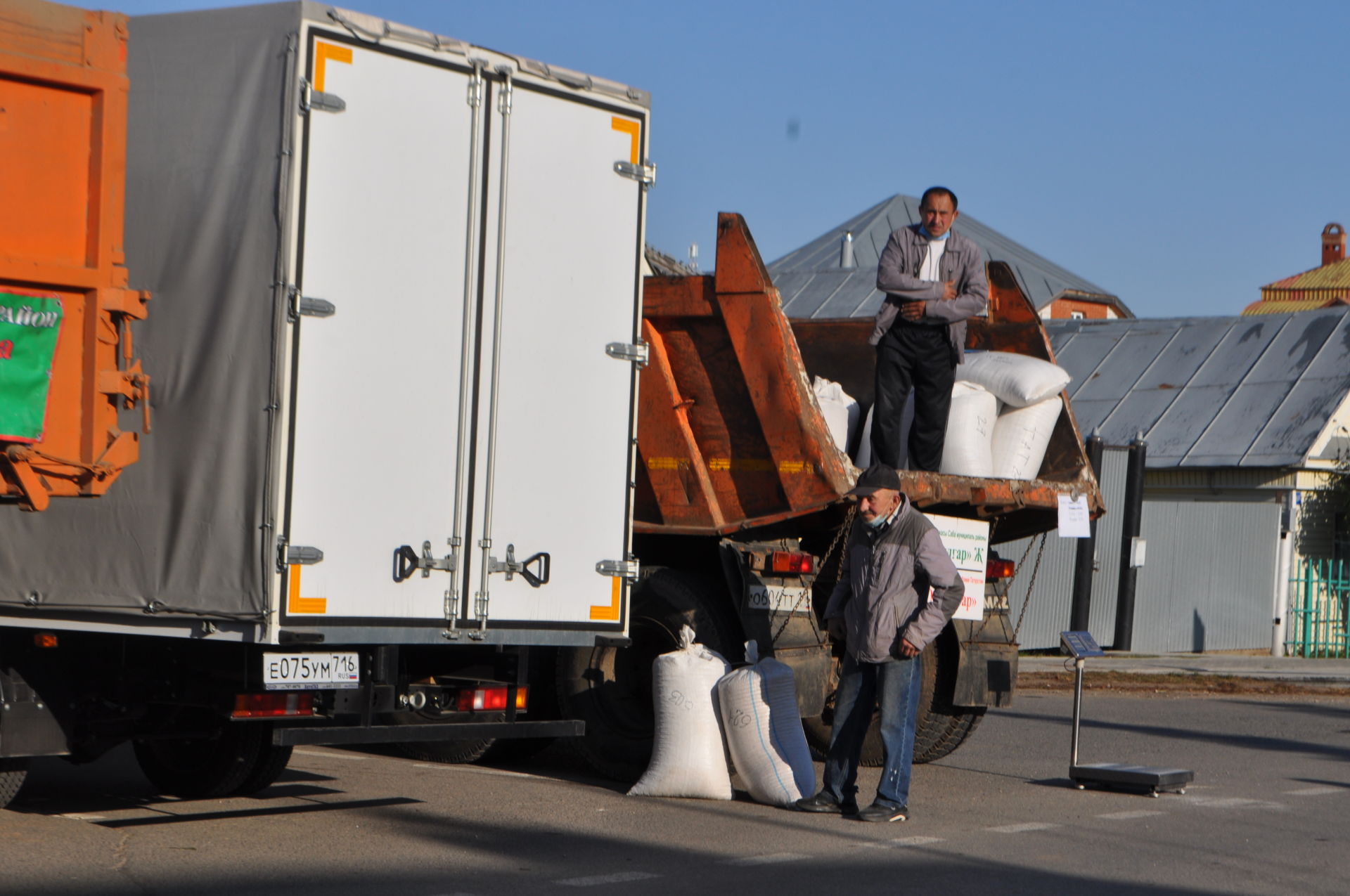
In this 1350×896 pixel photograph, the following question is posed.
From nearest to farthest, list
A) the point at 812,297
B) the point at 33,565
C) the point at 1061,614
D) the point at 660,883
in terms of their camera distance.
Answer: the point at 660,883 → the point at 33,565 → the point at 1061,614 → the point at 812,297

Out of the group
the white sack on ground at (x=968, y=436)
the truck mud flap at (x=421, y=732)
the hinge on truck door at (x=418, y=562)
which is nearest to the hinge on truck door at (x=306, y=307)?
the hinge on truck door at (x=418, y=562)

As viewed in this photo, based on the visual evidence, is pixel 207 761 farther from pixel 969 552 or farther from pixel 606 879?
pixel 969 552

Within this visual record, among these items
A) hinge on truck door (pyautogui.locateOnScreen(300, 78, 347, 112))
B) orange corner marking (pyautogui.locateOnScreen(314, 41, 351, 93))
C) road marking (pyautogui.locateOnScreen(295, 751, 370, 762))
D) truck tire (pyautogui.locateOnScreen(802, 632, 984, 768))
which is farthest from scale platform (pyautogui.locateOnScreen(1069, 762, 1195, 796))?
orange corner marking (pyautogui.locateOnScreen(314, 41, 351, 93))

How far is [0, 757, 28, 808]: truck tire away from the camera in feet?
24.1

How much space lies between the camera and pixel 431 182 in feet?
24.1

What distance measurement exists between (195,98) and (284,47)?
484mm

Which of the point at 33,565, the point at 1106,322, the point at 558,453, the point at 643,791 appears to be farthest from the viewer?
the point at 1106,322

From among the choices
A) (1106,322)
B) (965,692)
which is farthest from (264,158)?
(1106,322)

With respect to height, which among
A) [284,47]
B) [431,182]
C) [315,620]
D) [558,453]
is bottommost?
[315,620]

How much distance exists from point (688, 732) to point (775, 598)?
876 mm

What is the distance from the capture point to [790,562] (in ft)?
29.9

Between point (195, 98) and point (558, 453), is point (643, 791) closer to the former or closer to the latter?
point (558, 453)

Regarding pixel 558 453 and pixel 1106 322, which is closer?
pixel 558 453

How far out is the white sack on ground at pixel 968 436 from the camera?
9.95 m
